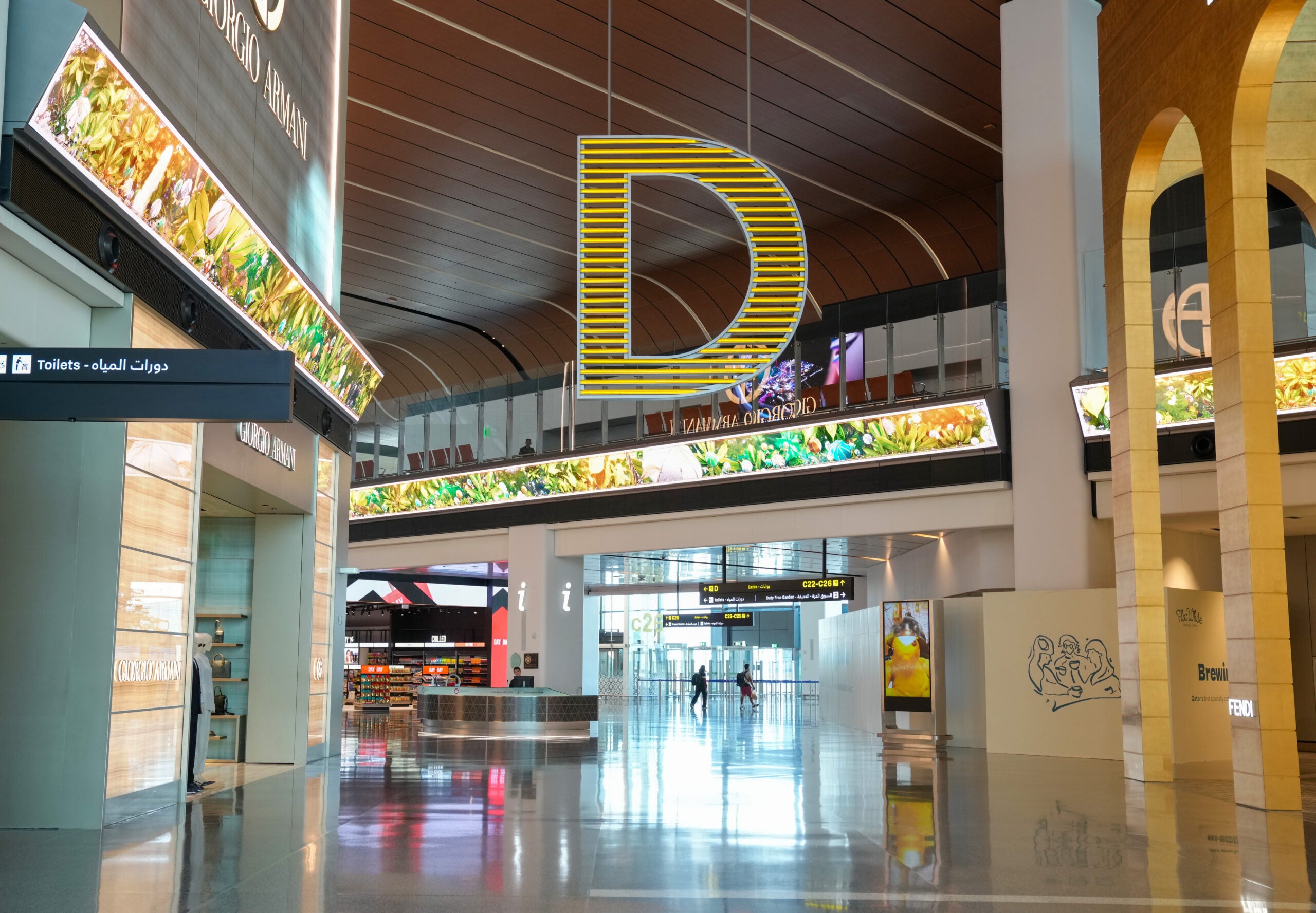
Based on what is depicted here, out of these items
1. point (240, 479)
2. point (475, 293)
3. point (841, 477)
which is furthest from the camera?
point (475, 293)

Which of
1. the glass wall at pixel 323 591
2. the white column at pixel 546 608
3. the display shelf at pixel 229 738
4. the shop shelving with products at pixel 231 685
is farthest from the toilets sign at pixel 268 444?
the white column at pixel 546 608

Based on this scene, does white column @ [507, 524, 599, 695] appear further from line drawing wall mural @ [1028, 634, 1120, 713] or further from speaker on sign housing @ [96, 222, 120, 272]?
speaker on sign housing @ [96, 222, 120, 272]

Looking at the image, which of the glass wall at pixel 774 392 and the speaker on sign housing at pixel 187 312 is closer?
the speaker on sign housing at pixel 187 312

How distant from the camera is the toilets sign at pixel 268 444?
34.2ft

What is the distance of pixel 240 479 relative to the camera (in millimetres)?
10344

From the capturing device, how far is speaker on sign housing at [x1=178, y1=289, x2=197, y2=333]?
8.41m

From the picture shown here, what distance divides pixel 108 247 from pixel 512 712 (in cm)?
1260

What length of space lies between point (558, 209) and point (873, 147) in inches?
228

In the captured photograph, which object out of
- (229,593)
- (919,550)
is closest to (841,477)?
(919,550)

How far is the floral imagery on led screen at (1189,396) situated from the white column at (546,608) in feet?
36.1

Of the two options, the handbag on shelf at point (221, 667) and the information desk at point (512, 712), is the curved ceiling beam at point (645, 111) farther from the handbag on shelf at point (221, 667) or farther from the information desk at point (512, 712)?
the information desk at point (512, 712)

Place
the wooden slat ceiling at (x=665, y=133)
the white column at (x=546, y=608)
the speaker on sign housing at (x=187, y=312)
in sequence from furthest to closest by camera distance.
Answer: the white column at (x=546, y=608)
the wooden slat ceiling at (x=665, y=133)
the speaker on sign housing at (x=187, y=312)

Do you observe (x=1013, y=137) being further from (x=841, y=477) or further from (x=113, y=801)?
(x=113, y=801)

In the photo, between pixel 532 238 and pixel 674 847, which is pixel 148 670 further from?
pixel 532 238
